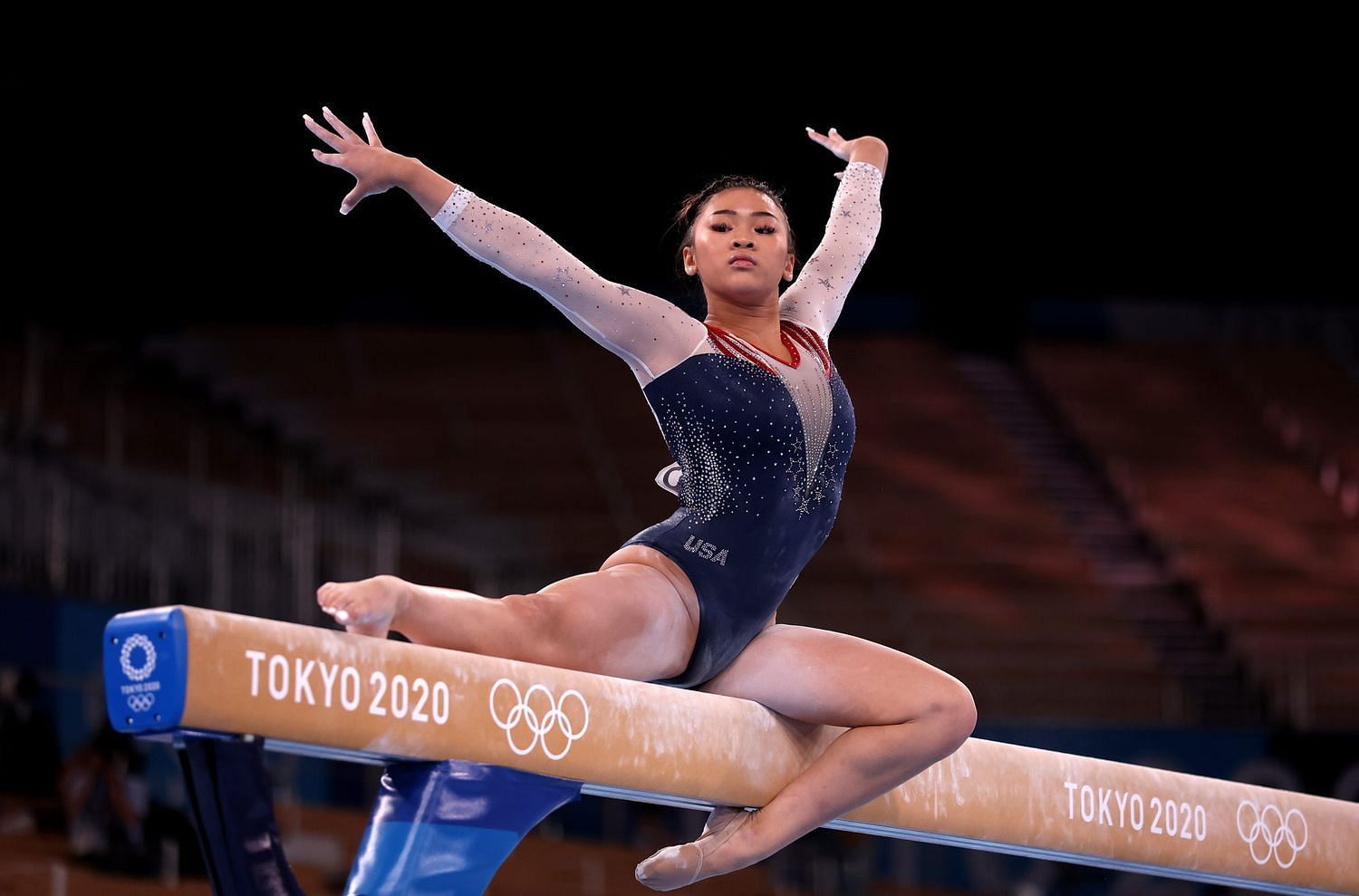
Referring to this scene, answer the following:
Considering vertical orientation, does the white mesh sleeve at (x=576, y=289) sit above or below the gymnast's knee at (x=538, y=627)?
above

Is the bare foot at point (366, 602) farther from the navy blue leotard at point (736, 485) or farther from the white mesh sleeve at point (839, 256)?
the white mesh sleeve at point (839, 256)

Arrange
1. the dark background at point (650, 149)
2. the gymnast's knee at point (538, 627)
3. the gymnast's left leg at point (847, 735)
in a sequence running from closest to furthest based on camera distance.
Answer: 1. the gymnast's knee at point (538, 627)
2. the gymnast's left leg at point (847, 735)
3. the dark background at point (650, 149)

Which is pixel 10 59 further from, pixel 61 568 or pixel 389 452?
pixel 389 452

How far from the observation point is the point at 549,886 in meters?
8.83

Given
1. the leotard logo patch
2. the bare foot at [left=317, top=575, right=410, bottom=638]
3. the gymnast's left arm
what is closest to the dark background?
the gymnast's left arm

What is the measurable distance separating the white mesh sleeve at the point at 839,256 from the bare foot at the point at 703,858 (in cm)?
103

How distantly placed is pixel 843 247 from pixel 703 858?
4.57ft

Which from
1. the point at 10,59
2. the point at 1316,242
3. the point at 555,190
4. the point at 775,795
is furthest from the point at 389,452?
the point at 775,795

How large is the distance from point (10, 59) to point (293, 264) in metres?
2.31

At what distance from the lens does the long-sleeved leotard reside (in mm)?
3129

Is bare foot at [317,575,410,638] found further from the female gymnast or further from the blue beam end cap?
the female gymnast

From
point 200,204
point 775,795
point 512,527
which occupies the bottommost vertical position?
point 775,795

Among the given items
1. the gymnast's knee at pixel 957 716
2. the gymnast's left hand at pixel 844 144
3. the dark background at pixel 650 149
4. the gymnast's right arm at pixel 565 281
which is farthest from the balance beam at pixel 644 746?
the dark background at pixel 650 149

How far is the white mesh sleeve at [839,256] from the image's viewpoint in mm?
3564
